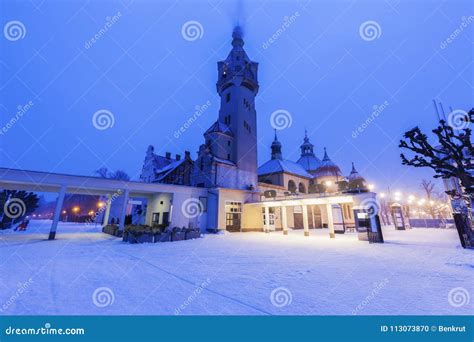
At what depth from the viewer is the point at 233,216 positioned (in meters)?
23.8

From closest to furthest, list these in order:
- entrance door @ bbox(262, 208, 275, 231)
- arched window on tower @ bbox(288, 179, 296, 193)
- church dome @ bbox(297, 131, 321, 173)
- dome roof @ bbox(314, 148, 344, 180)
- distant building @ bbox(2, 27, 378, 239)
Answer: distant building @ bbox(2, 27, 378, 239) → entrance door @ bbox(262, 208, 275, 231) → arched window on tower @ bbox(288, 179, 296, 193) → dome roof @ bbox(314, 148, 344, 180) → church dome @ bbox(297, 131, 321, 173)

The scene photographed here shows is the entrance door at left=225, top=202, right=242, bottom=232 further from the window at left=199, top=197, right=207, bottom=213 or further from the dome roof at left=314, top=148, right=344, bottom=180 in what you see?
the dome roof at left=314, top=148, right=344, bottom=180

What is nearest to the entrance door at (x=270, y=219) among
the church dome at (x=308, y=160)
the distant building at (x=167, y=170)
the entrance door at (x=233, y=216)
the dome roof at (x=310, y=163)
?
the entrance door at (x=233, y=216)

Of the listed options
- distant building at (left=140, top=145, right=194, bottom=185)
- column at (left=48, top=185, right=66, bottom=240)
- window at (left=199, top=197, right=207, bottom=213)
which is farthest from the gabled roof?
column at (left=48, top=185, right=66, bottom=240)

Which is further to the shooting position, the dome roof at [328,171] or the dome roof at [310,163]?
the dome roof at [310,163]

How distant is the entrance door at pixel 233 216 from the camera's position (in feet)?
76.1

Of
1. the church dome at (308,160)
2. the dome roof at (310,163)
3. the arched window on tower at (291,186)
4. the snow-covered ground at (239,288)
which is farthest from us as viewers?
the church dome at (308,160)

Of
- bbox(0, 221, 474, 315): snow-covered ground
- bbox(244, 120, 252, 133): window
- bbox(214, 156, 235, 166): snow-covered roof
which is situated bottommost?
bbox(0, 221, 474, 315): snow-covered ground

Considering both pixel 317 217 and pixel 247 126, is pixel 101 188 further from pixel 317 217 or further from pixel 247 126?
pixel 317 217

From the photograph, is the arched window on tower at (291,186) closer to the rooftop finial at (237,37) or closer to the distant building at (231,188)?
the distant building at (231,188)

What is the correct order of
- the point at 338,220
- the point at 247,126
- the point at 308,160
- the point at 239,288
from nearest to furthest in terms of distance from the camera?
the point at 239,288
the point at 338,220
the point at 247,126
the point at 308,160

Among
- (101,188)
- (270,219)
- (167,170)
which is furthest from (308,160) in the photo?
(101,188)

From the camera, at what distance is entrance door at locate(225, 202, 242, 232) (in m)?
23.2
